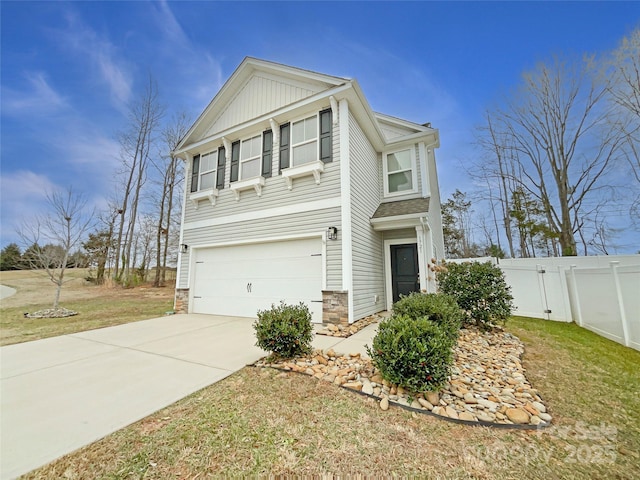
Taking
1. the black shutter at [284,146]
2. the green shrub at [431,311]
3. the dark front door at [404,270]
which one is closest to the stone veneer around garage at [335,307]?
the green shrub at [431,311]

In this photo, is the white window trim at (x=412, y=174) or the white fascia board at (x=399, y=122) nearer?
the white window trim at (x=412, y=174)

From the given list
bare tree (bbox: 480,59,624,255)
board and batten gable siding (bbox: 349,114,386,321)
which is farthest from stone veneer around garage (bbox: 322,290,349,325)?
bare tree (bbox: 480,59,624,255)

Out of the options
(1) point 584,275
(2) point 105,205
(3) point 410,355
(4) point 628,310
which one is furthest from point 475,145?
(2) point 105,205

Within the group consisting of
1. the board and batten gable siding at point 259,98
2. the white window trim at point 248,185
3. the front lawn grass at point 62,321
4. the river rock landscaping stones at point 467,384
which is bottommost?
the river rock landscaping stones at point 467,384

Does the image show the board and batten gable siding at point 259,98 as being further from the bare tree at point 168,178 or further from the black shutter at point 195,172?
the bare tree at point 168,178

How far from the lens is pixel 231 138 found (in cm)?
873

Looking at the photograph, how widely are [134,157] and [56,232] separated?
34.0 feet

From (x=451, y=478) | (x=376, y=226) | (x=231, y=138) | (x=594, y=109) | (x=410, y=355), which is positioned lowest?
(x=451, y=478)

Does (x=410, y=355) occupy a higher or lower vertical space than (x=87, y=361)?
higher

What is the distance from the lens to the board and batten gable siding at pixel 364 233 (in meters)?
6.73

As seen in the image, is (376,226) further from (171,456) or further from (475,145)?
(475,145)

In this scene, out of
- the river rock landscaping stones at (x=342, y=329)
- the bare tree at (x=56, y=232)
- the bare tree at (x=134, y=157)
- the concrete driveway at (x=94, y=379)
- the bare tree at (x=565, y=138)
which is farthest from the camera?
the bare tree at (x=134, y=157)

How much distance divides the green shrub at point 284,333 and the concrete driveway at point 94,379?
491 millimetres

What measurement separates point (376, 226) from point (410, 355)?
560cm
